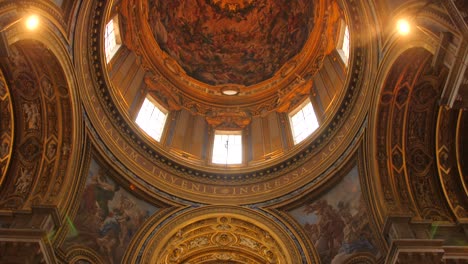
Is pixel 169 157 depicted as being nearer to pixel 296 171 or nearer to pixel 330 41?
pixel 296 171

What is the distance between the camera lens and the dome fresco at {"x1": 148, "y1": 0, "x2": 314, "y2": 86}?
25.4m

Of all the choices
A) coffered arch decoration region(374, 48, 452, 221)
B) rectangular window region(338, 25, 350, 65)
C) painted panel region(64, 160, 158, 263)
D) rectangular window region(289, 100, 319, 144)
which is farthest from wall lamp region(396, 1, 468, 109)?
painted panel region(64, 160, 158, 263)

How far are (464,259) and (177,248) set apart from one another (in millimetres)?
10323

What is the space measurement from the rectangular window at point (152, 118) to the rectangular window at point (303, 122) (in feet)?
21.2

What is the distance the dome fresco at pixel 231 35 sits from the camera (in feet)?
83.5

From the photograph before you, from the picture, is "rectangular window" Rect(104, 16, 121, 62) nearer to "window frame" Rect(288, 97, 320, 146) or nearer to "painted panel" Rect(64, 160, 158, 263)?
"painted panel" Rect(64, 160, 158, 263)

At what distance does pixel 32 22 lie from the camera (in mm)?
11398

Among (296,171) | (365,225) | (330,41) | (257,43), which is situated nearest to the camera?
(365,225)

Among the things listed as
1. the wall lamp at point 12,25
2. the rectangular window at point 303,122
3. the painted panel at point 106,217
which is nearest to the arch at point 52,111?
the painted panel at point 106,217

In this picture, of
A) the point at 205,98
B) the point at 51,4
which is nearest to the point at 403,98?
the point at 51,4

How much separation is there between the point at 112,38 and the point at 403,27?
44.2ft

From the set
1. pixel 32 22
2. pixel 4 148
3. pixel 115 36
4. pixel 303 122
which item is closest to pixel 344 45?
pixel 303 122

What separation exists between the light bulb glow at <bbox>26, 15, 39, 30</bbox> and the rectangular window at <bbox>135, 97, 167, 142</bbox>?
8.70 meters

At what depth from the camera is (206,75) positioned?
2616cm
